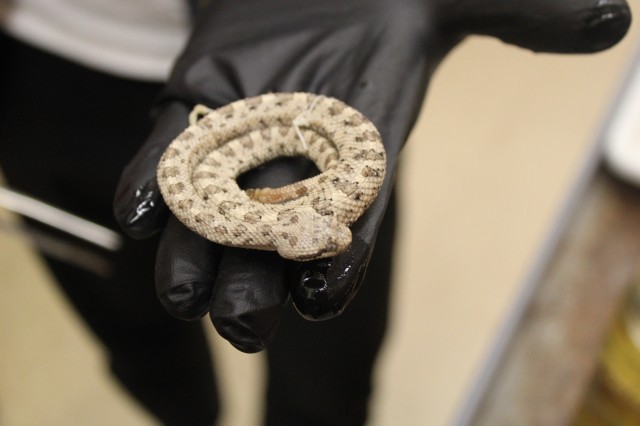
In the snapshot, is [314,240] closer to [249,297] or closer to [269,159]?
[249,297]

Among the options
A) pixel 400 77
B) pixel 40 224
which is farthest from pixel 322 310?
pixel 40 224

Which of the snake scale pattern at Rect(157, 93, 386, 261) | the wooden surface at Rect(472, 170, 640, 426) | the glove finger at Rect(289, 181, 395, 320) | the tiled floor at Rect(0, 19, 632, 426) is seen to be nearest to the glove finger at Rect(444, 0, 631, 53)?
the snake scale pattern at Rect(157, 93, 386, 261)

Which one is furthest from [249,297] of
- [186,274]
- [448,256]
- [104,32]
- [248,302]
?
[448,256]

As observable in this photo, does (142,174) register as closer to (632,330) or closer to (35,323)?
(632,330)

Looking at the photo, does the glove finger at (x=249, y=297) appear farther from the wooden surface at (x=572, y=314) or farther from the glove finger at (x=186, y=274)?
the wooden surface at (x=572, y=314)

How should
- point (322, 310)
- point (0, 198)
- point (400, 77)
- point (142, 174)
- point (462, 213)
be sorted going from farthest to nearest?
point (462, 213) < point (0, 198) < point (400, 77) < point (142, 174) < point (322, 310)
